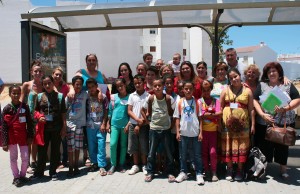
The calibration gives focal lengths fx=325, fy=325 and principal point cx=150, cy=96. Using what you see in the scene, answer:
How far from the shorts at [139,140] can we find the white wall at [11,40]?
114 feet

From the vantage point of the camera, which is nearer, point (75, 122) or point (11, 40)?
point (75, 122)

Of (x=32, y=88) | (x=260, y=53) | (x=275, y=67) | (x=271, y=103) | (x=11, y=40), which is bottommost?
(x=271, y=103)

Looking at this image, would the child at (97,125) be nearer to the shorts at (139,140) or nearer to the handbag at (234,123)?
the shorts at (139,140)

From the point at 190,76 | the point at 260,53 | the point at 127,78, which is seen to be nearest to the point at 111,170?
the point at 127,78

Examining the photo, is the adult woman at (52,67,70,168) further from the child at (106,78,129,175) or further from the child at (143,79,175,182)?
the child at (143,79,175,182)

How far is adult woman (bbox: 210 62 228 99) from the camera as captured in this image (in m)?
5.02

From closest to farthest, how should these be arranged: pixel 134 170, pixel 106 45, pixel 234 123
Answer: pixel 234 123 → pixel 134 170 → pixel 106 45

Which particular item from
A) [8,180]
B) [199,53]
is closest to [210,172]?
[8,180]

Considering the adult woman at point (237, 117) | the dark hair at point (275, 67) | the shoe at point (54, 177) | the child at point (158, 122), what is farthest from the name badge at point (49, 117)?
the dark hair at point (275, 67)

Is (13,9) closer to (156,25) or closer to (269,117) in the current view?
(156,25)

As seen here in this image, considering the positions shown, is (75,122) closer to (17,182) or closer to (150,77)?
(17,182)

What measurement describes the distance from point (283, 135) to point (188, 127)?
1.32m

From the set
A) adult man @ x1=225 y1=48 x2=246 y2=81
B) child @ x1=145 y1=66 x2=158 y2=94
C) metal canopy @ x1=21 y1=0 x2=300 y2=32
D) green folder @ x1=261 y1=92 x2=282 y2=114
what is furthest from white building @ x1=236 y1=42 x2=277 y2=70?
green folder @ x1=261 y1=92 x2=282 y2=114

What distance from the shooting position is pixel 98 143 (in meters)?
5.34
